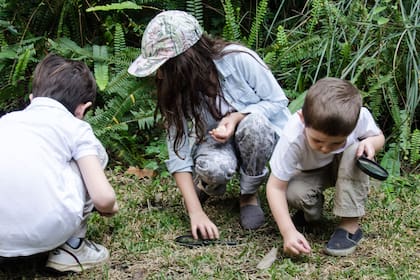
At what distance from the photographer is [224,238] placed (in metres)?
3.02

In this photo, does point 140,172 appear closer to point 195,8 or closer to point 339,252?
point 195,8

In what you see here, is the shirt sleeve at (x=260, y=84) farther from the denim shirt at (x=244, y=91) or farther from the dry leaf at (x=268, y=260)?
the dry leaf at (x=268, y=260)

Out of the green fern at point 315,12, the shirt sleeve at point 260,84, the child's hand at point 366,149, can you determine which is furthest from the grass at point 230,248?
the green fern at point 315,12

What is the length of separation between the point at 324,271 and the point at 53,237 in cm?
113

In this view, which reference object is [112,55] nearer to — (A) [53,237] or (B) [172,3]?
(B) [172,3]

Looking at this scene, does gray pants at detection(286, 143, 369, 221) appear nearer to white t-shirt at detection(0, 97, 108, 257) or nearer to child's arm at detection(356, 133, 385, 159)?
child's arm at detection(356, 133, 385, 159)

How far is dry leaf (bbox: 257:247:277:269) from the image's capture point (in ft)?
8.79

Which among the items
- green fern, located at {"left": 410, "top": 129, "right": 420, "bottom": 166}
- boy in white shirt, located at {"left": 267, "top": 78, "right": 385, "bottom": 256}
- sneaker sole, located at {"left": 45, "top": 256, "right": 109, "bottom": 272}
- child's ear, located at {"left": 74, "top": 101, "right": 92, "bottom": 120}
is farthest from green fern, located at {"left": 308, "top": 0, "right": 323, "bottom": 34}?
sneaker sole, located at {"left": 45, "top": 256, "right": 109, "bottom": 272}

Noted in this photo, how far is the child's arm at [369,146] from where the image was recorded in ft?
8.89

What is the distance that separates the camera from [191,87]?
3.03 m

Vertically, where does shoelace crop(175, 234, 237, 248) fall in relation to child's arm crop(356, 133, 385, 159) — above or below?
below

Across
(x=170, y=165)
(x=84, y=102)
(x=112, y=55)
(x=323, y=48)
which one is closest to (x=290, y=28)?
(x=323, y=48)

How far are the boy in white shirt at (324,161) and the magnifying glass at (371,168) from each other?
4cm

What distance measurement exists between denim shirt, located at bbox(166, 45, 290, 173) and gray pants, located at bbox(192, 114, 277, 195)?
0.25 feet
